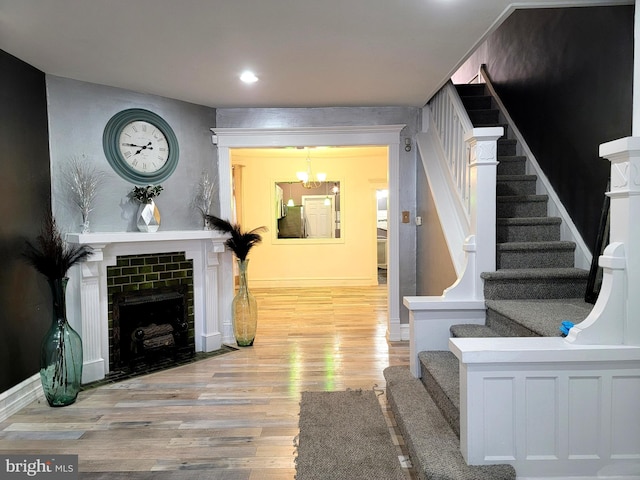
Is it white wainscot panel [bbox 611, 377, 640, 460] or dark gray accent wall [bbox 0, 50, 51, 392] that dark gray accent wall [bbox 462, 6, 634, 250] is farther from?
dark gray accent wall [bbox 0, 50, 51, 392]

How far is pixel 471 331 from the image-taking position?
2.62m

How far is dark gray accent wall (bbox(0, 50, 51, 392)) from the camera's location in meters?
2.80

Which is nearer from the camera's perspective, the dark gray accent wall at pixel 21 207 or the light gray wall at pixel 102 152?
the dark gray accent wall at pixel 21 207

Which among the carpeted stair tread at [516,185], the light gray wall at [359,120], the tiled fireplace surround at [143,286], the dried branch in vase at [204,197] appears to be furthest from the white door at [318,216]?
the carpeted stair tread at [516,185]

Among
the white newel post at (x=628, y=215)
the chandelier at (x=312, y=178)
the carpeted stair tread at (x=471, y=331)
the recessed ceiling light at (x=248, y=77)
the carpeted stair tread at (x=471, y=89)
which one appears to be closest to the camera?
the white newel post at (x=628, y=215)

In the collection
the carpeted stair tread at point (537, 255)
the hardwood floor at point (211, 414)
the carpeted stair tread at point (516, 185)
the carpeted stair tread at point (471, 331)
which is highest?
the carpeted stair tread at point (516, 185)

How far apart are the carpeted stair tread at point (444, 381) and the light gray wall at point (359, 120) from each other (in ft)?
5.86

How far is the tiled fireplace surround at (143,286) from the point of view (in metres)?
3.36

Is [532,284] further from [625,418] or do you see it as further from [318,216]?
[318,216]

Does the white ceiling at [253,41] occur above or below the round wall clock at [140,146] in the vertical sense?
above

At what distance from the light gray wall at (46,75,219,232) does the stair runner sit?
8.24 feet

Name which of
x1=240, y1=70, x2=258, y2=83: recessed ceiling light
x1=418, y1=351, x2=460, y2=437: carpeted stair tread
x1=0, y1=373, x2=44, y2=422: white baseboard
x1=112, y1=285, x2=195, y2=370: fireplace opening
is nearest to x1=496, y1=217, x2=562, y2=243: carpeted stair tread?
x1=418, y1=351, x2=460, y2=437: carpeted stair tread

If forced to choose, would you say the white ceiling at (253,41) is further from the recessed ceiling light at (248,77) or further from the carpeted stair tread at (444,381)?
the carpeted stair tread at (444,381)

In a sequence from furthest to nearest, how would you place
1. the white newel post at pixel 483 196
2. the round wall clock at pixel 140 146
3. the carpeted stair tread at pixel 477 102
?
the carpeted stair tread at pixel 477 102 < the round wall clock at pixel 140 146 < the white newel post at pixel 483 196
